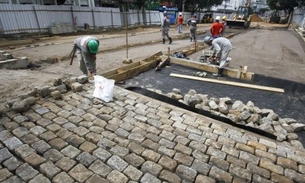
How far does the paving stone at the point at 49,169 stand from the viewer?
2275 millimetres

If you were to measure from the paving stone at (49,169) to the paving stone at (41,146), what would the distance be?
0.98 ft

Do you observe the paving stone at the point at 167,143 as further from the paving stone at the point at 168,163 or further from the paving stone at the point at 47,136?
the paving stone at the point at 47,136

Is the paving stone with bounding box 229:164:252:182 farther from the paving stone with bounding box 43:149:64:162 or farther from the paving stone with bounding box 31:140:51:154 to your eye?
the paving stone with bounding box 31:140:51:154

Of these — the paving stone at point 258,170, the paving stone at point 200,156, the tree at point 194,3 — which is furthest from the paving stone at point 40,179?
the tree at point 194,3

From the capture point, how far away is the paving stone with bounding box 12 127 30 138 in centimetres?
294

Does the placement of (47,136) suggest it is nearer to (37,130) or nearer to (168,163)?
(37,130)

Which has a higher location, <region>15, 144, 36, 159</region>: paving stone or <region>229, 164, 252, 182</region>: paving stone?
<region>15, 144, 36, 159</region>: paving stone

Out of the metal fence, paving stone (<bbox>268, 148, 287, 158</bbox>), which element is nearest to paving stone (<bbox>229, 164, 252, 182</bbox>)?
paving stone (<bbox>268, 148, 287, 158</bbox>)

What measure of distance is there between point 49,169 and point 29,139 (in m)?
0.77

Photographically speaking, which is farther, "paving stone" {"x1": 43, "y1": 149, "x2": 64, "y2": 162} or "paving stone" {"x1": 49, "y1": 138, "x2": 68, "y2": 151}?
"paving stone" {"x1": 49, "y1": 138, "x2": 68, "y2": 151}

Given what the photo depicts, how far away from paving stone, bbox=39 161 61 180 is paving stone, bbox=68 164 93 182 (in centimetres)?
16

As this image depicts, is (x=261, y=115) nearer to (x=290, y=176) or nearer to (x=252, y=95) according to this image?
(x=252, y=95)

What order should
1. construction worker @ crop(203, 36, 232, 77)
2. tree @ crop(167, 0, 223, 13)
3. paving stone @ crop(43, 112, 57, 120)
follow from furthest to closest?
tree @ crop(167, 0, 223, 13)
construction worker @ crop(203, 36, 232, 77)
paving stone @ crop(43, 112, 57, 120)

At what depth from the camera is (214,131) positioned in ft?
10.6
